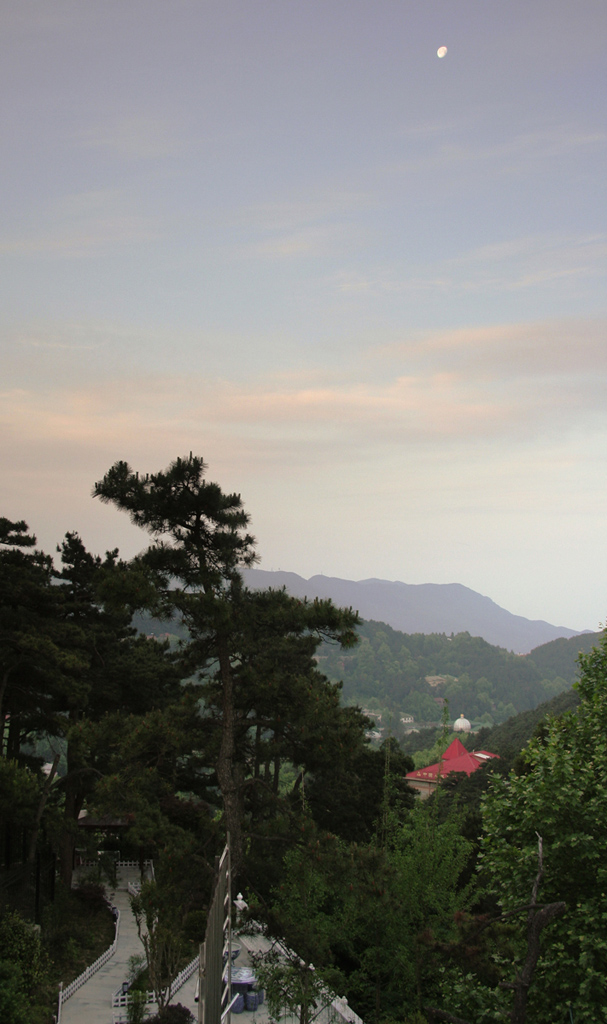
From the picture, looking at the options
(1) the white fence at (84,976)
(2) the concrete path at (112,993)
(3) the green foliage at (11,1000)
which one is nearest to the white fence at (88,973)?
(1) the white fence at (84,976)

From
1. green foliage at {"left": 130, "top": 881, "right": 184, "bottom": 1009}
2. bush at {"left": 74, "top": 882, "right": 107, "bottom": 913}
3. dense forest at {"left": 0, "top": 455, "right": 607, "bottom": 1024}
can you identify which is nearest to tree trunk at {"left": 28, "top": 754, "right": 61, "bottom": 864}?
dense forest at {"left": 0, "top": 455, "right": 607, "bottom": 1024}

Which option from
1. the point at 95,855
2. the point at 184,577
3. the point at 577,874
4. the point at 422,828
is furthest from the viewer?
the point at 95,855

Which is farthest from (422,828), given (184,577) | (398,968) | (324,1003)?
(184,577)

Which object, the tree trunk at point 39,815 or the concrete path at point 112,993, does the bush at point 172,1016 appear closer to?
the concrete path at point 112,993

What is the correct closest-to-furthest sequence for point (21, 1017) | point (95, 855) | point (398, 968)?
point (21, 1017) < point (398, 968) < point (95, 855)

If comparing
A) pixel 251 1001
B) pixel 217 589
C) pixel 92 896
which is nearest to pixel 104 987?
pixel 251 1001

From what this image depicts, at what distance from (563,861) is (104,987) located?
40.1 ft

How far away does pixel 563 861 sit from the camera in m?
11.3

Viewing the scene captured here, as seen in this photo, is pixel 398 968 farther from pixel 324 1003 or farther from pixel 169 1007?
pixel 169 1007

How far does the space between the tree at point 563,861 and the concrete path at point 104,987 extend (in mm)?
9622

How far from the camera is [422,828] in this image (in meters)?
17.5

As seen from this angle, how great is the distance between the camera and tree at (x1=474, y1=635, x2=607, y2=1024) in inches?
407

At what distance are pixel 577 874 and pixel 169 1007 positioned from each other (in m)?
8.84

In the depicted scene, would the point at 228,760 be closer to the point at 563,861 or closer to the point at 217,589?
the point at 217,589
